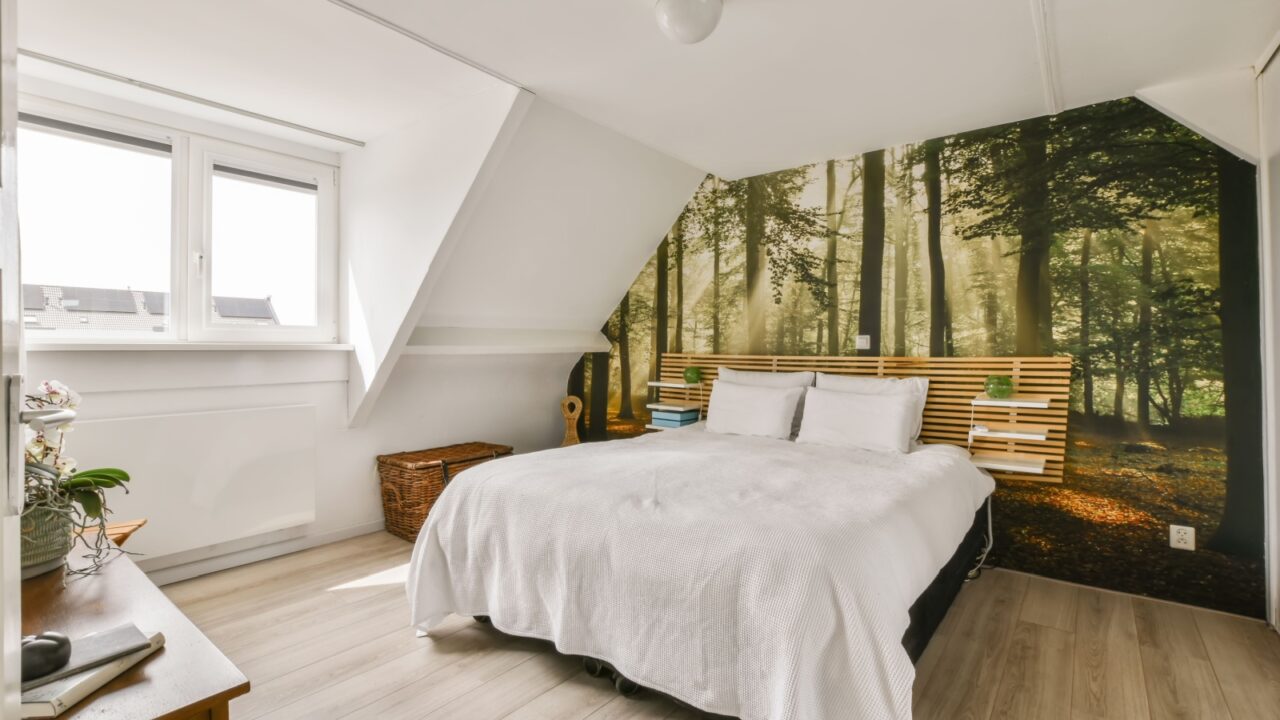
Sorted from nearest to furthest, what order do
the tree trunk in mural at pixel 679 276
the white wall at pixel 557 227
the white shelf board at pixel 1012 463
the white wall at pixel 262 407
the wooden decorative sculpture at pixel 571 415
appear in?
the white wall at pixel 262 407 < the white shelf board at pixel 1012 463 < the white wall at pixel 557 227 < the tree trunk in mural at pixel 679 276 < the wooden decorative sculpture at pixel 571 415

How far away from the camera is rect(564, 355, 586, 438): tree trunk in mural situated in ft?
16.3

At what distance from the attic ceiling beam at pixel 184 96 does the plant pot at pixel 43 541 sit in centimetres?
201

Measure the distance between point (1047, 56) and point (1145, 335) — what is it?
4.47ft

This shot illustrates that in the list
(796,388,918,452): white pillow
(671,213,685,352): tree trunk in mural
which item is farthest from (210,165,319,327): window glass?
(796,388,918,452): white pillow

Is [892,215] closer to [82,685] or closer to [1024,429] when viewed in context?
[1024,429]

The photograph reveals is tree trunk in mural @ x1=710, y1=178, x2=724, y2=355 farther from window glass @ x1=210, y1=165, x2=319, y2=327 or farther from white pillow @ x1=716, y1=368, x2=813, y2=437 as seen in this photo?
window glass @ x1=210, y1=165, x2=319, y2=327

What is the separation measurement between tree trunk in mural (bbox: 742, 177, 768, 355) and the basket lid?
178cm

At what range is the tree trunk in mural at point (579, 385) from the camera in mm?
4980

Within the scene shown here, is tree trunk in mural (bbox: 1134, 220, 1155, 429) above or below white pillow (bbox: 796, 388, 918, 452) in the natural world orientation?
above

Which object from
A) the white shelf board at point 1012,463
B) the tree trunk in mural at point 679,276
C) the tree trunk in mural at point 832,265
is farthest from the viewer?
the tree trunk in mural at point 679,276

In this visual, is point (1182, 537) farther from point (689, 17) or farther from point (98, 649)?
point (98, 649)

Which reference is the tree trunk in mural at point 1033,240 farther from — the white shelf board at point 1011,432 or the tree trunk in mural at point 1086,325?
the white shelf board at point 1011,432

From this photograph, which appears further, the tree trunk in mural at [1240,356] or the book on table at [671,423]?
the book on table at [671,423]

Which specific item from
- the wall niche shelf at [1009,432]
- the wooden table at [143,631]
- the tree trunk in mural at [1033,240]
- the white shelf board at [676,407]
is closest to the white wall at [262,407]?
the white shelf board at [676,407]
